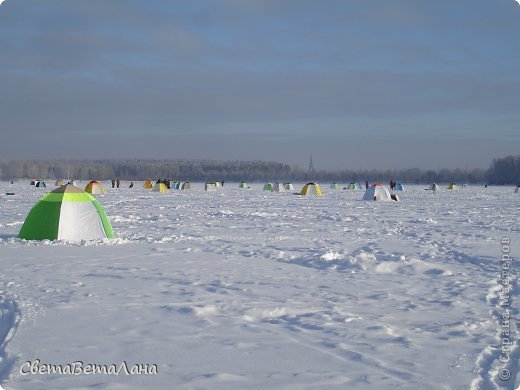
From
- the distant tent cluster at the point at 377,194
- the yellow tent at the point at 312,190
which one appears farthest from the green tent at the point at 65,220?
the yellow tent at the point at 312,190

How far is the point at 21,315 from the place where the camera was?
18.5 ft

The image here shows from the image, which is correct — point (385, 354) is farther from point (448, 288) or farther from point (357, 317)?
point (448, 288)

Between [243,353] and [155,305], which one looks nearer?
[243,353]

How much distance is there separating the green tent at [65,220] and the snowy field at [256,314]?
488 mm

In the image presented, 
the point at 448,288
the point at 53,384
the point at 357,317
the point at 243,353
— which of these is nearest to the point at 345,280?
the point at 448,288

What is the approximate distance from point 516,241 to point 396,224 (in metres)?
4.55

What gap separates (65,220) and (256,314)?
23.3ft

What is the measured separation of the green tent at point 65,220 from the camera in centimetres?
1146

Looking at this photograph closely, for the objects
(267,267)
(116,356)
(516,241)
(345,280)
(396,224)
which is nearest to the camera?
(116,356)

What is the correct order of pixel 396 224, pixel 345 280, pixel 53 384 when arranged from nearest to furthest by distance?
pixel 53 384
pixel 345 280
pixel 396 224

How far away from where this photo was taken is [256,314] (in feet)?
19.2

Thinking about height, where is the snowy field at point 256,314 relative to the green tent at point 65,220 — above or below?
below

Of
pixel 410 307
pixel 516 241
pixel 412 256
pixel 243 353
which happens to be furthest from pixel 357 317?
pixel 516 241

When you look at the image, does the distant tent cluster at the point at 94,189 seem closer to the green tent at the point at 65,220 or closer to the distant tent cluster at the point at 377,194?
the distant tent cluster at the point at 377,194
